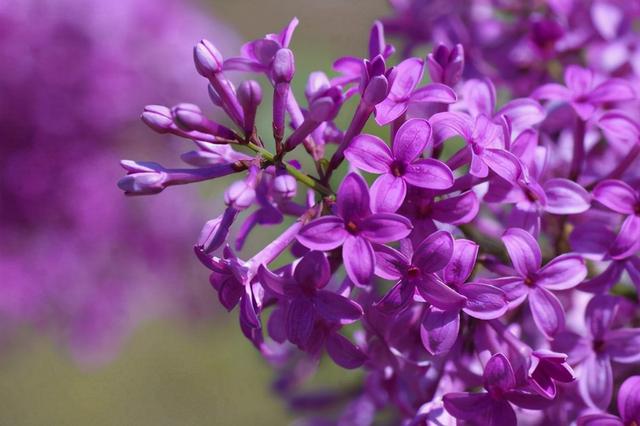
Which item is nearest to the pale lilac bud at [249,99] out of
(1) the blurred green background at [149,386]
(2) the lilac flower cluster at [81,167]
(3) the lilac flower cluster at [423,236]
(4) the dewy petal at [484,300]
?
(3) the lilac flower cluster at [423,236]

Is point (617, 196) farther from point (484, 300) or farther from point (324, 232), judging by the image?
point (324, 232)

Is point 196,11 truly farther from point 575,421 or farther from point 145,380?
point 145,380

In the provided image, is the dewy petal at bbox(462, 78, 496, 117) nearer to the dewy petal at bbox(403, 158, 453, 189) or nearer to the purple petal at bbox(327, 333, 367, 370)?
the dewy petal at bbox(403, 158, 453, 189)

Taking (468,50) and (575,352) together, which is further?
(468,50)

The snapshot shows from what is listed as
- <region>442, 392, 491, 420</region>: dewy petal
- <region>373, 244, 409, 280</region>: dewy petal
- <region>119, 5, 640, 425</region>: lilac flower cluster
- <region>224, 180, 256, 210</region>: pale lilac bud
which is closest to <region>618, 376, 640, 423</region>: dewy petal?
<region>119, 5, 640, 425</region>: lilac flower cluster

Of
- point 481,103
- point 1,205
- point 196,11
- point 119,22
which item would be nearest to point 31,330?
point 1,205

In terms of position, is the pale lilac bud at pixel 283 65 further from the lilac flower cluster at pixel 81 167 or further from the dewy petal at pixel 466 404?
the lilac flower cluster at pixel 81 167

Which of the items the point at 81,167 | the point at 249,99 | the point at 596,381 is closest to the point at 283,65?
the point at 249,99
